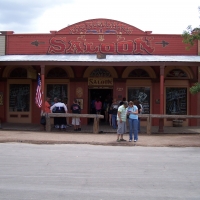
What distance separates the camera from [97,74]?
18.7 metres

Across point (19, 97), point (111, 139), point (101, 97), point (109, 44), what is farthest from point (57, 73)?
point (111, 139)

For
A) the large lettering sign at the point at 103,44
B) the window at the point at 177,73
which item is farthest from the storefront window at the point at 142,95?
the large lettering sign at the point at 103,44

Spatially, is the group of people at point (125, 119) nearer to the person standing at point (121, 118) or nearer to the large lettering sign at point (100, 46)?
the person standing at point (121, 118)

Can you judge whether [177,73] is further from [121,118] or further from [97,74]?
[121,118]

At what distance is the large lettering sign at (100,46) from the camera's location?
1834cm

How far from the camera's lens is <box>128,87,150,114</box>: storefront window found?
18.6m

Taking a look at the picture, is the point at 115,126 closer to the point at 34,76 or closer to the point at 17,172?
the point at 34,76

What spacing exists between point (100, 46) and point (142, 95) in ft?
12.1

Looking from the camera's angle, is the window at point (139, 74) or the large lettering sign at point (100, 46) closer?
the large lettering sign at point (100, 46)

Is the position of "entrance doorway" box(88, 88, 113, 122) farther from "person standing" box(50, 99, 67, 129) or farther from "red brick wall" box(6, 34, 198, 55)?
"person standing" box(50, 99, 67, 129)

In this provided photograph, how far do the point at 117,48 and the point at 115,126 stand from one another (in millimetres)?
4651

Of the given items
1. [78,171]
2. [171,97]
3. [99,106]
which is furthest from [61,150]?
[171,97]

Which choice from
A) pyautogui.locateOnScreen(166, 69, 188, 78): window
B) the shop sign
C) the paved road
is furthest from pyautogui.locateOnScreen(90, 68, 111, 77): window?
the paved road

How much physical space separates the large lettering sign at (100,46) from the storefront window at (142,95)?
2.10 m
